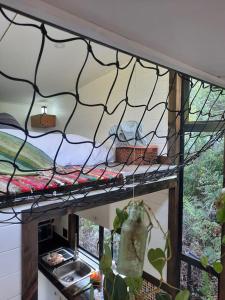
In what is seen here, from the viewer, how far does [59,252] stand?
317 cm

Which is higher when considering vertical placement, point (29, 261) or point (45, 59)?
point (45, 59)

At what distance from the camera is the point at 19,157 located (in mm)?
1032

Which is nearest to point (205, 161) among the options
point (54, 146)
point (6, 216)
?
→ point (54, 146)

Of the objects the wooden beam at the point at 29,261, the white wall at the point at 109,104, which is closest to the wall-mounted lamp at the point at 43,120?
the white wall at the point at 109,104

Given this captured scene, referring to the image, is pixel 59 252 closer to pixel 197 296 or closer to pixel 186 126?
pixel 197 296

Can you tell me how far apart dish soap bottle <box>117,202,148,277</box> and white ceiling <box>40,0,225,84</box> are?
372 mm

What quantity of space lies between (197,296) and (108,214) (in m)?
1.06

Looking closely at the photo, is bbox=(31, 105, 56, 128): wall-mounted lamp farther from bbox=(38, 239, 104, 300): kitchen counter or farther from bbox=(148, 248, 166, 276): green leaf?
bbox=(148, 248, 166, 276): green leaf

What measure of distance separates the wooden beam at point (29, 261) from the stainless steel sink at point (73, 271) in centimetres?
153

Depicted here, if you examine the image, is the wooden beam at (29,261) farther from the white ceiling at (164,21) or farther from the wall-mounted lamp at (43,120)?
the wall-mounted lamp at (43,120)

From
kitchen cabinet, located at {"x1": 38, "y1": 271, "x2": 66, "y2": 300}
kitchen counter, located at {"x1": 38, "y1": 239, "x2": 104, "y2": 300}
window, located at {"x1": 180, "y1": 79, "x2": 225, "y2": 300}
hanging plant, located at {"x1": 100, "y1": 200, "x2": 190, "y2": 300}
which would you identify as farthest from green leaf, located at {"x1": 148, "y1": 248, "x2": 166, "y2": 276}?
kitchen cabinet, located at {"x1": 38, "y1": 271, "x2": 66, "y2": 300}

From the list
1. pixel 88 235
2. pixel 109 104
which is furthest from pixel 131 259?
pixel 88 235

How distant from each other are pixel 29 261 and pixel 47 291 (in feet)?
5.86

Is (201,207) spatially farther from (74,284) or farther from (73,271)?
(73,271)
